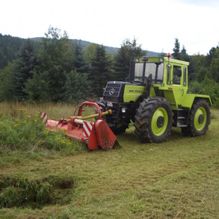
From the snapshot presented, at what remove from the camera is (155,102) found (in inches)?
395

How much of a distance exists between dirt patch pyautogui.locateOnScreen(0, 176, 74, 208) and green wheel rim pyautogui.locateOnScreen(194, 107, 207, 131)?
616 centimetres

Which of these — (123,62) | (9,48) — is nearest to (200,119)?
(123,62)

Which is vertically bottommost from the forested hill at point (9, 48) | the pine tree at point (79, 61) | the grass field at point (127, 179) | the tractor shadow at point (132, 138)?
the grass field at point (127, 179)

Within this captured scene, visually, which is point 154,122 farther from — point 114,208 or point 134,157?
point 114,208

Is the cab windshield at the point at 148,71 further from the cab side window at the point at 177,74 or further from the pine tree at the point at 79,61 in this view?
the pine tree at the point at 79,61

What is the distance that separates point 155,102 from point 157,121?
0.51m

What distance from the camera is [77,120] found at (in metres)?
9.48

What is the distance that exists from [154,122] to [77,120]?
6.62 feet

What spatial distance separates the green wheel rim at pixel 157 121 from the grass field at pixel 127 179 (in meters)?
0.49

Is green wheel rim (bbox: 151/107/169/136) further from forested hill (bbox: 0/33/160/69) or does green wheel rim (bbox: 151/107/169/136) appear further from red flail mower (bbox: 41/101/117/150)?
forested hill (bbox: 0/33/160/69)

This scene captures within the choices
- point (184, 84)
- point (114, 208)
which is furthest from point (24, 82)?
point (114, 208)

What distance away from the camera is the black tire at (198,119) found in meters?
11.5

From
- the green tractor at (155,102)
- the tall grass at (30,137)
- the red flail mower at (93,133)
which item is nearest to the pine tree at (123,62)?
the green tractor at (155,102)

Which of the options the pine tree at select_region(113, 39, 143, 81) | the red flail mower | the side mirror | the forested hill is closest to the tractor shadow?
the red flail mower
